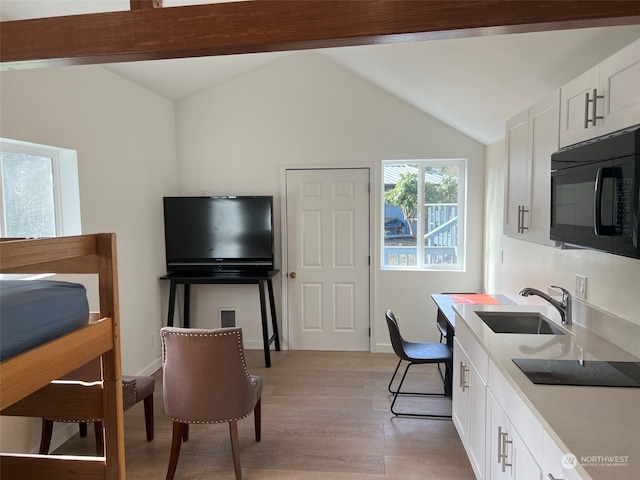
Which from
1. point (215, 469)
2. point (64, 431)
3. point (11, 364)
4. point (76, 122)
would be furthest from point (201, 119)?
point (11, 364)

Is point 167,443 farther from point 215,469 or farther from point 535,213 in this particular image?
point 535,213

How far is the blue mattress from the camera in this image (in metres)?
0.94

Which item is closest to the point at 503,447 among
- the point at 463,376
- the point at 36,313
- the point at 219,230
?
the point at 463,376

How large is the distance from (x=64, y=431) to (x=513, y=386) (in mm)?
2819

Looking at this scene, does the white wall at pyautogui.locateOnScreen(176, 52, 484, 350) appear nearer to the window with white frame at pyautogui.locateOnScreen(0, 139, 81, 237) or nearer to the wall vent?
the wall vent

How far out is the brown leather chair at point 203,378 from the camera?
2092mm

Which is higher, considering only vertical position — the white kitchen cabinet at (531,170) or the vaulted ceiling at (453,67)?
the vaulted ceiling at (453,67)

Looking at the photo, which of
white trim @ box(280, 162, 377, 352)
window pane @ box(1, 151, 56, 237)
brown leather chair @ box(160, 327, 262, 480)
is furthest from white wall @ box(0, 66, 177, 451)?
white trim @ box(280, 162, 377, 352)

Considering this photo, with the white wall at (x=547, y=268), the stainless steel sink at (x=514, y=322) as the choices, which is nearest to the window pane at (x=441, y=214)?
the white wall at (x=547, y=268)

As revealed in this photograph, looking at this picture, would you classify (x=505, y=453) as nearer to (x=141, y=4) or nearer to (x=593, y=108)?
(x=593, y=108)

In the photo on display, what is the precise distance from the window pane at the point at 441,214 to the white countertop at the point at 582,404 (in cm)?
220

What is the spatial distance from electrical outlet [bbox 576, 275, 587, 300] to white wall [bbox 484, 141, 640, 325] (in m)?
0.02

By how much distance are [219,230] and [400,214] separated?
190cm

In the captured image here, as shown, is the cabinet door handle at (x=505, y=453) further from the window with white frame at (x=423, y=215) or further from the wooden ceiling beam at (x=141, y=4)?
the window with white frame at (x=423, y=215)
